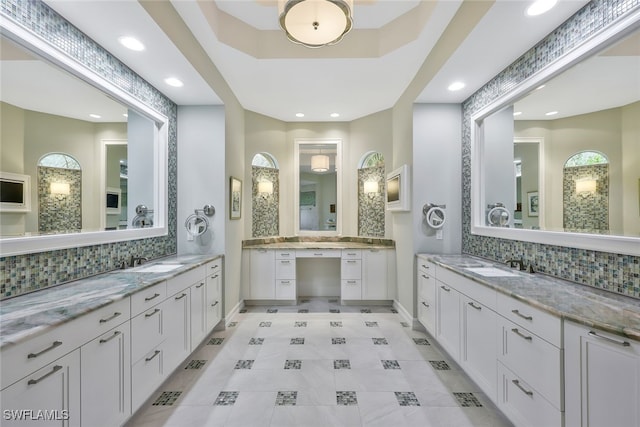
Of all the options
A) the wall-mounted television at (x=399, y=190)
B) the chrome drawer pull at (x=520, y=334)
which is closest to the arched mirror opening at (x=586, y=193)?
the chrome drawer pull at (x=520, y=334)

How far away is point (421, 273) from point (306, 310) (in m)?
1.68

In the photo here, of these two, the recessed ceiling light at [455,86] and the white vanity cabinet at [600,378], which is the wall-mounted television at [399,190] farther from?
the white vanity cabinet at [600,378]

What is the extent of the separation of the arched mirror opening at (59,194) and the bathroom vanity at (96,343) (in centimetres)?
39

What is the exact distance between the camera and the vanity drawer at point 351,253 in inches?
155

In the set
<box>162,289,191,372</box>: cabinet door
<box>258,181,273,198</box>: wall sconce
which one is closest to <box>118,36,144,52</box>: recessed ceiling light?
<box>162,289,191,372</box>: cabinet door

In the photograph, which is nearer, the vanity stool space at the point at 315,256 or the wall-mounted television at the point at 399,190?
the wall-mounted television at the point at 399,190

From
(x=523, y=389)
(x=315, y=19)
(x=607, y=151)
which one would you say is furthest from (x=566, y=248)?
(x=315, y=19)

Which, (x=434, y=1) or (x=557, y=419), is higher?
(x=434, y=1)

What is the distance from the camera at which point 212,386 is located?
2117 millimetres

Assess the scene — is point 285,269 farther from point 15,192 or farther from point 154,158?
point 15,192

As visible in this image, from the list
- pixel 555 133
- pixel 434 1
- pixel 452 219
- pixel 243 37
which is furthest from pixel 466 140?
pixel 243 37

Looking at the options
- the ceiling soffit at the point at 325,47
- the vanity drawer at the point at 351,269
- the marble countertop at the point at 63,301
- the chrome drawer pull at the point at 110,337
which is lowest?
the vanity drawer at the point at 351,269

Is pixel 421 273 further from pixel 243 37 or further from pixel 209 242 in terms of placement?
pixel 243 37

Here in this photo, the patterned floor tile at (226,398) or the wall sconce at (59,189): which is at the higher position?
the wall sconce at (59,189)
